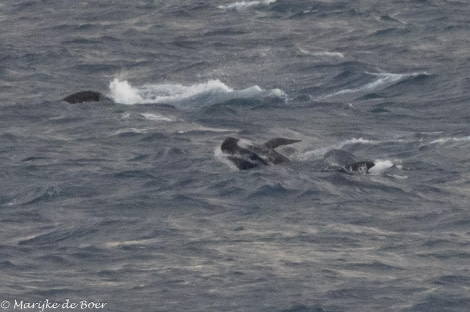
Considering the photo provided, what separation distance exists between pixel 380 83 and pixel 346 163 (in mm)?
9870

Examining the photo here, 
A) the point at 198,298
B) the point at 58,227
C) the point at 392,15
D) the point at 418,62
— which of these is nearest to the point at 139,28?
the point at 392,15

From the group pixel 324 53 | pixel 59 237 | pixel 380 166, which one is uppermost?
pixel 324 53

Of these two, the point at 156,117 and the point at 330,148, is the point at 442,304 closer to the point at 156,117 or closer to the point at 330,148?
the point at 330,148

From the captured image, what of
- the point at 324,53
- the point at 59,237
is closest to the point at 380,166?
the point at 59,237

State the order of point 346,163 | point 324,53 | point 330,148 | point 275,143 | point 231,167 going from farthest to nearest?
point 324,53 → point 330,148 → point 275,143 → point 346,163 → point 231,167

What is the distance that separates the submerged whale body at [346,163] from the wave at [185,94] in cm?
783

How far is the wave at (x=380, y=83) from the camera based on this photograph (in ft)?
133

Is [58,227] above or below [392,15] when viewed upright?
below

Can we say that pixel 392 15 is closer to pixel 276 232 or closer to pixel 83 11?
pixel 83 11

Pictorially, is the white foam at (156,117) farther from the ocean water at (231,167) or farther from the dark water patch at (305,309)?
the dark water patch at (305,309)

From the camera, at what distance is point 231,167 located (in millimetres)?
31422

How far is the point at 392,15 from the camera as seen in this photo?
51.2 m

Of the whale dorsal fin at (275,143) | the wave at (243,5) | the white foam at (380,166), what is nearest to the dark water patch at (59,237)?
the whale dorsal fin at (275,143)

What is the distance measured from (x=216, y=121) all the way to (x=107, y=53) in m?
12.3
